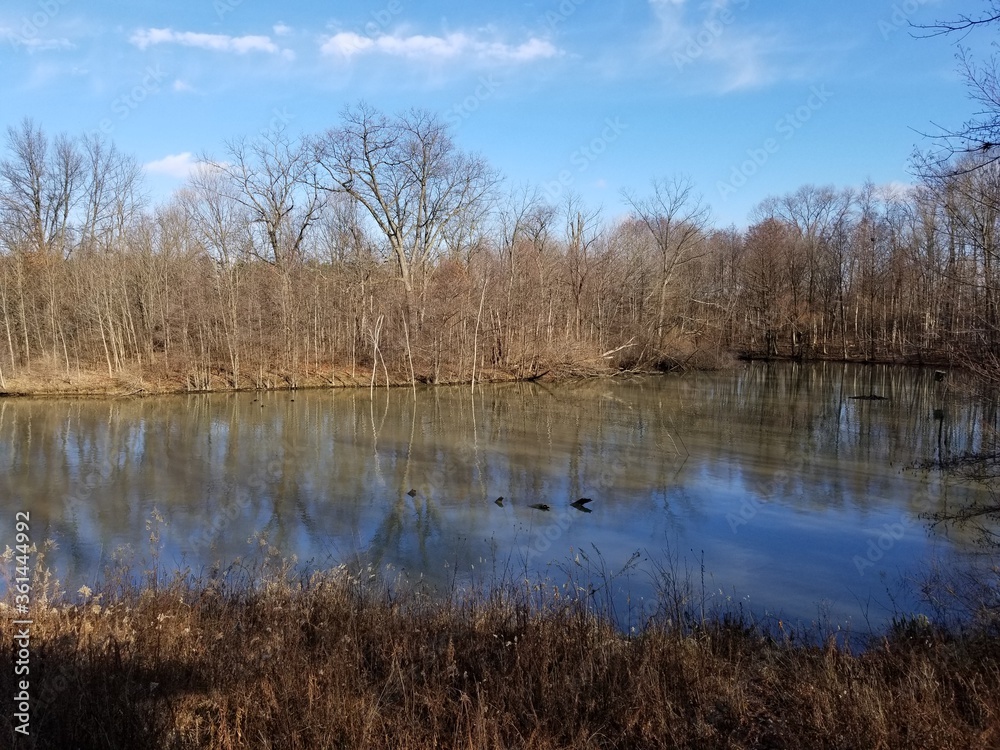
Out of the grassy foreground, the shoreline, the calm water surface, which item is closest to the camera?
the grassy foreground

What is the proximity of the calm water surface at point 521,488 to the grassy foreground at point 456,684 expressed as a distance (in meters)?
2.39

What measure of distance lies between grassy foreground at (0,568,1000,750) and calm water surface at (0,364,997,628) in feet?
7.84

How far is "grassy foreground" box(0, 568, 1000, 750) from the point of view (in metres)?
3.03

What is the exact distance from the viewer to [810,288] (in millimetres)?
43969

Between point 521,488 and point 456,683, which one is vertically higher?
point 456,683

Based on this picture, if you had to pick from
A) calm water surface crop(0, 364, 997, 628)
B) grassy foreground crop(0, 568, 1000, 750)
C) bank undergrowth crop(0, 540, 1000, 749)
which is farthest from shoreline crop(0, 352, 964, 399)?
A: grassy foreground crop(0, 568, 1000, 750)

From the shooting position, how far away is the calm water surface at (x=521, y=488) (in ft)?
25.7

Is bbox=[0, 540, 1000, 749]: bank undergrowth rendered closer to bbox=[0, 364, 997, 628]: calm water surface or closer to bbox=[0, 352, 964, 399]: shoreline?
bbox=[0, 364, 997, 628]: calm water surface

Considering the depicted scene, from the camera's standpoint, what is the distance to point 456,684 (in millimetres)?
3832

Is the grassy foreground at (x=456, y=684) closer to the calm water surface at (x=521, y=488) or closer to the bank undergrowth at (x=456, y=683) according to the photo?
the bank undergrowth at (x=456, y=683)

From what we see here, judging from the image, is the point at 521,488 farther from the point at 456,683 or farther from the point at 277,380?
the point at 277,380

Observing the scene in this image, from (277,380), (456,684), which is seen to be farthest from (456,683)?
(277,380)

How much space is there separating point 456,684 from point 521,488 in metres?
7.49

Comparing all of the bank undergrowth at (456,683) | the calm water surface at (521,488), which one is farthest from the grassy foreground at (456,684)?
the calm water surface at (521,488)
